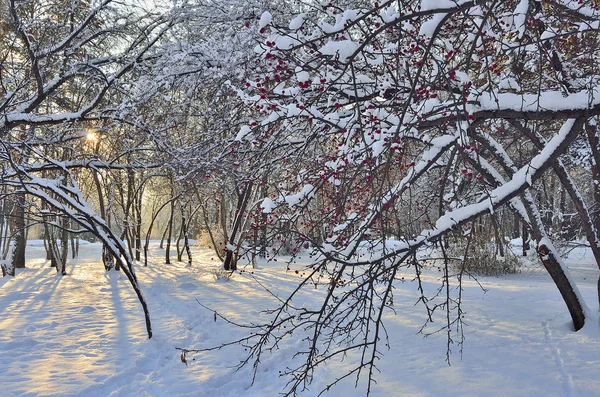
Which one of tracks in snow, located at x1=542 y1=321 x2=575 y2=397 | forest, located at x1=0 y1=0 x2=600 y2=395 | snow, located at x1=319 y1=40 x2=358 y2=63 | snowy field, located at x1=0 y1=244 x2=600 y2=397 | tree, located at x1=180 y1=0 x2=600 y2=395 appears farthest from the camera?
snowy field, located at x1=0 y1=244 x2=600 y2=397

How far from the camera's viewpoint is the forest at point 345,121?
2717mm

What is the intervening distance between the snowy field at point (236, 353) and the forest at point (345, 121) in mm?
307

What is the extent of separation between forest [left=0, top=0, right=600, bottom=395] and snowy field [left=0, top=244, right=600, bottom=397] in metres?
0.31

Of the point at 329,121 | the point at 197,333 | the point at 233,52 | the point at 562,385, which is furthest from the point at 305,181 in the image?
the point at 197,333

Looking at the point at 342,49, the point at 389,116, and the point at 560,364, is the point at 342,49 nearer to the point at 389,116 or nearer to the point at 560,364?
the point at 389,116

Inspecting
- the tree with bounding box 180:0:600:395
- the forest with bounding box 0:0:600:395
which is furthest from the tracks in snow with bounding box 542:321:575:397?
the tree with bounding box 180:0:600:395

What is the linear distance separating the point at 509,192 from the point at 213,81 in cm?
Answer: 409

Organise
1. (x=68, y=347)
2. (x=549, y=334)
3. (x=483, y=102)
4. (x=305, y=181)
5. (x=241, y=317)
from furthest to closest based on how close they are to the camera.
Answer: (x=241, y=317) < (x=68, y=347) < (x=549, y=334) < (x=305, y=181) < (x=483, y=102)

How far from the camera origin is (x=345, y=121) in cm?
358

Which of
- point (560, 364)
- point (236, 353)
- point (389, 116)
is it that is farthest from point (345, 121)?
point (236, 353)

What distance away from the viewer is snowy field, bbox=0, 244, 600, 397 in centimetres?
434

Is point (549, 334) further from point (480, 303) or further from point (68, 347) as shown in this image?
point (68, 347)

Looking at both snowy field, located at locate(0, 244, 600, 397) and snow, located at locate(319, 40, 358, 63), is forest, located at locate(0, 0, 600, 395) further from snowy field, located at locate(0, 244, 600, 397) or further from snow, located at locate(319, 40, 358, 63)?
snowy field, located at locate(0, 244, 600, 397)

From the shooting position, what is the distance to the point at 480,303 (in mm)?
7941
